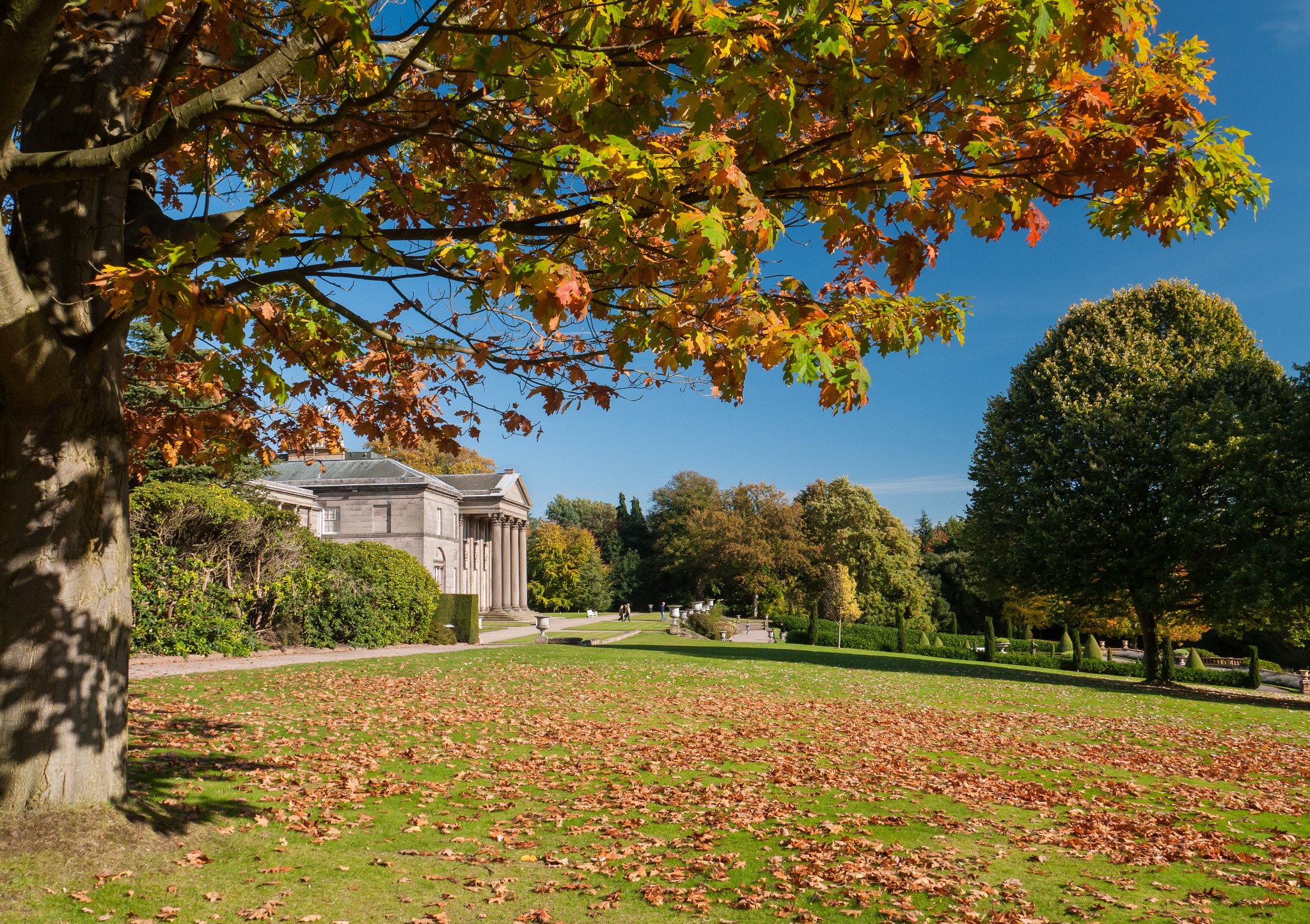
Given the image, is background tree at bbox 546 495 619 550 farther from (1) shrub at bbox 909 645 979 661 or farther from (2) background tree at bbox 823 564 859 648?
(1) shrub at bbox 909 645 979 661

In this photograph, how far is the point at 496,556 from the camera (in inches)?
2211

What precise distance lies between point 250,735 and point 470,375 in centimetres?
535

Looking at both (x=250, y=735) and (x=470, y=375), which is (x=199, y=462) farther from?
(x=250, y=735)

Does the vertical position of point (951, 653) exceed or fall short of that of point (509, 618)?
it falls short

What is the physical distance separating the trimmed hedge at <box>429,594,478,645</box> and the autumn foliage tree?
79.3ft

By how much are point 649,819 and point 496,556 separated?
50.7m

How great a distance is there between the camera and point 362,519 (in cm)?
4766

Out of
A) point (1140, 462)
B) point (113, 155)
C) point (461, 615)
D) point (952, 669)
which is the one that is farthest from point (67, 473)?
point (952, 669)

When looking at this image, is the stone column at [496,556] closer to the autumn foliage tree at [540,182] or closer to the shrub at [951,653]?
the shrub at [951,653]

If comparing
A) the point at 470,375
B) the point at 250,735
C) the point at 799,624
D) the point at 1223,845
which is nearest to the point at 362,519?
the point at 799,624

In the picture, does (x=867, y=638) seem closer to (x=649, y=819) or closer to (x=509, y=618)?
(x=509, y=618)

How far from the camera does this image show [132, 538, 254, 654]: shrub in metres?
18.5

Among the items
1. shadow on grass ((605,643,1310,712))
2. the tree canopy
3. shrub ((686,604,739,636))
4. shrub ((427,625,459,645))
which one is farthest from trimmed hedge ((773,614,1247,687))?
the tree canopy

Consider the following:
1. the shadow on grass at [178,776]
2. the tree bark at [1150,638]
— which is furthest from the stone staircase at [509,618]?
the shadow on grass at [178,776]
